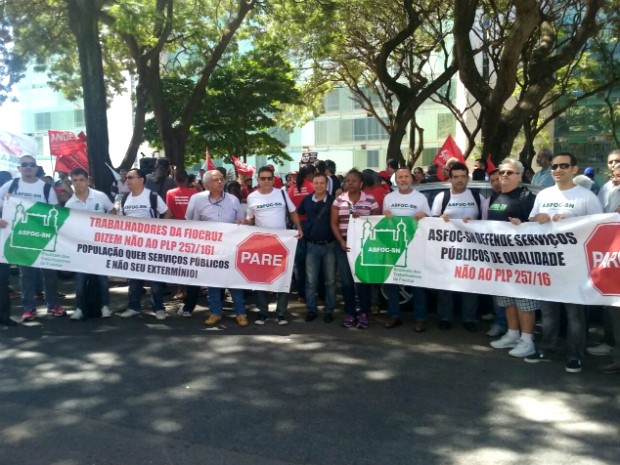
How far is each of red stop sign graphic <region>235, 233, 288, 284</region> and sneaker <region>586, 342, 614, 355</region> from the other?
11.0 ft

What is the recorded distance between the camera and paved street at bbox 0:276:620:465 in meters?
4.37

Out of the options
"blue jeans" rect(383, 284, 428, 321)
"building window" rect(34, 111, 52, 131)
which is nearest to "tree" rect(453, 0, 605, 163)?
"blue jeans" rect(383, 284, 428, 321)

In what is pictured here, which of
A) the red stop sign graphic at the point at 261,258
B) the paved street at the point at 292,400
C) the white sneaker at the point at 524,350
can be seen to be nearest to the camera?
the paved street at the point at 292,400

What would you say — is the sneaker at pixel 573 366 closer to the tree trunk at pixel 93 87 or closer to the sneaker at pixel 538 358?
the sneaker at pixel 538 358

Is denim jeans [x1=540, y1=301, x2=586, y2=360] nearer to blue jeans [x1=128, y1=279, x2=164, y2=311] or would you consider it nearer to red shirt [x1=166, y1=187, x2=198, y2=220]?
blue jeans [x1=128, y1=279, x2=164, y2=311]

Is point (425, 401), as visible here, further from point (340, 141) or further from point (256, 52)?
point (340, 141)

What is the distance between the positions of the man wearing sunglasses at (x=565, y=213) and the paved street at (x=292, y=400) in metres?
0.20

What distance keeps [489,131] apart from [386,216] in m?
8.27

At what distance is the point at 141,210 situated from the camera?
8.14 m

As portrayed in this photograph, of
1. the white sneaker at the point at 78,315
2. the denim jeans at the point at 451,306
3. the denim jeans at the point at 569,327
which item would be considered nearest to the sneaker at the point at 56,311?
the white sneaker at the point at 78,315

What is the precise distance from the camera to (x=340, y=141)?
188 feet

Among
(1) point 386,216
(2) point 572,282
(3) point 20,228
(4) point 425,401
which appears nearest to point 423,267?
(1) point 386,216

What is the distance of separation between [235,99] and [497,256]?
17.9 m

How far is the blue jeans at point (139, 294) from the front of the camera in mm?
8188
